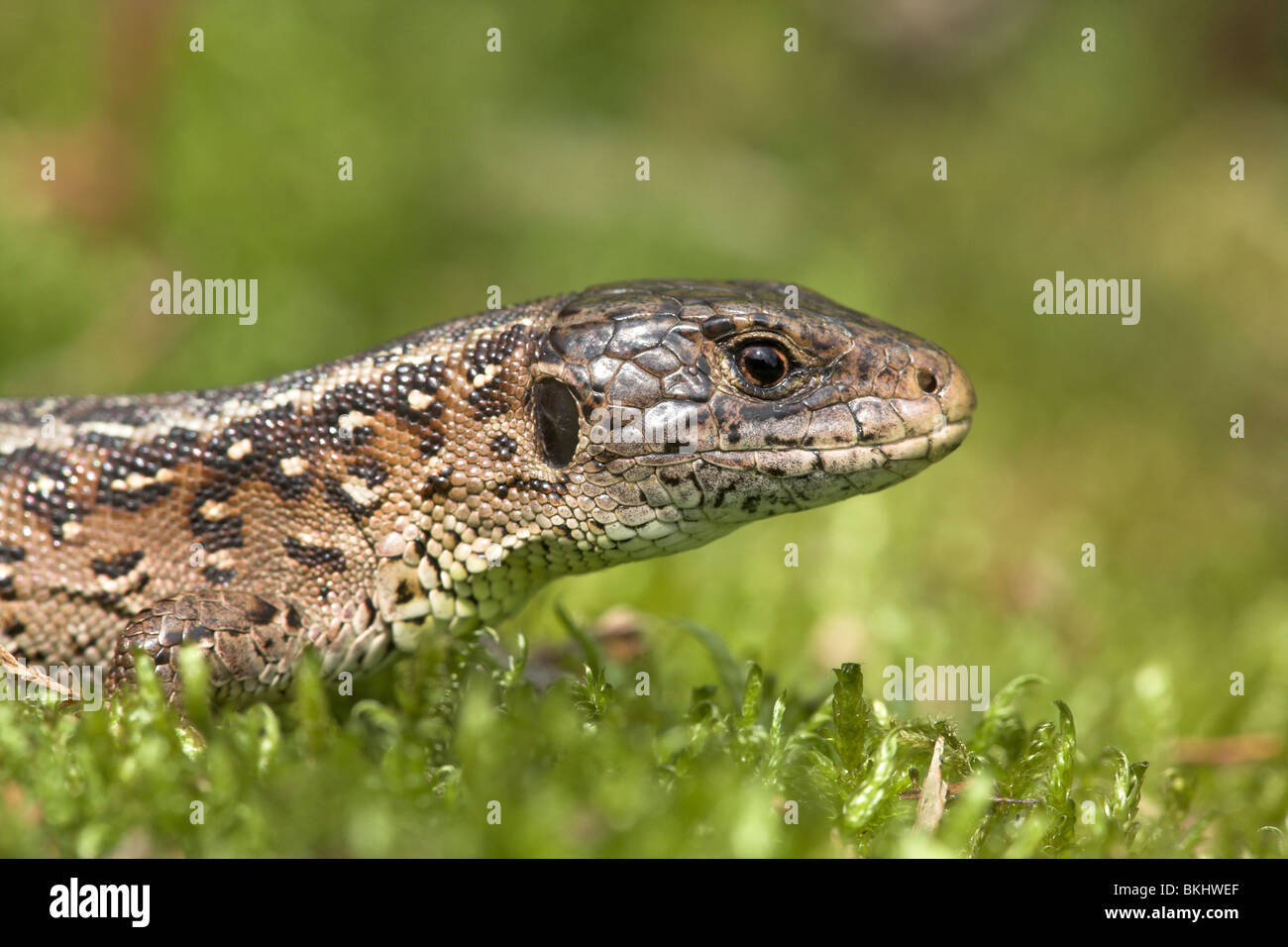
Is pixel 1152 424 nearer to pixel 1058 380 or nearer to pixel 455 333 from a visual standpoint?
pixel 1058 380

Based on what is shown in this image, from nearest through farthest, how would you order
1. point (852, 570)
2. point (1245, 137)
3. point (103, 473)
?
point (103, 473), point (852, 570), point (1245, 137)

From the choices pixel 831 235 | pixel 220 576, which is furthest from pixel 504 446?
pixel 831 235

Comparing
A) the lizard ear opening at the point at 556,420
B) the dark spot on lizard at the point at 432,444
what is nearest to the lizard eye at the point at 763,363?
the lizard ear opening at the point at 556,420

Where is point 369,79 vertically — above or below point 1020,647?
above

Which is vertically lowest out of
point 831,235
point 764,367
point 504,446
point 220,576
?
point 220,576

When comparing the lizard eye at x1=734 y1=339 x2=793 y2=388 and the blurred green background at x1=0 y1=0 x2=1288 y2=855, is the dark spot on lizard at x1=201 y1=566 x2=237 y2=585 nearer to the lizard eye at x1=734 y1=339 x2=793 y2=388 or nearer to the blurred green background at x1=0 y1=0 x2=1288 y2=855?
the blurred green background at x1=0 y1=0 x2=1288 y2=855

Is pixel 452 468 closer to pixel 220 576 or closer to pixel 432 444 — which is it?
pixel 432 444
